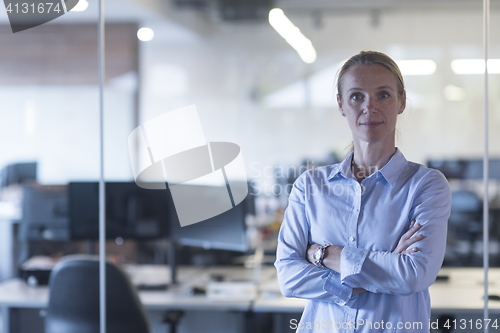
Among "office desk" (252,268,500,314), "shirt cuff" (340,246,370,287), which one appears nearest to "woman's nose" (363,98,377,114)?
"shirt cuff" (340,246,370,287)

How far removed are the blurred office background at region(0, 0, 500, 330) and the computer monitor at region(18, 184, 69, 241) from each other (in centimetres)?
153

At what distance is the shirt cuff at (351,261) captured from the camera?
1561mm

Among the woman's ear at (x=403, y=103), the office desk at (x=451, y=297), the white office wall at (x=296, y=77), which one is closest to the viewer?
the woman's ear at (x=403, y=103)

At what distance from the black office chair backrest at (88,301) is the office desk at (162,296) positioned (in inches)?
7.9

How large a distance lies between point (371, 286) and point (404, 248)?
15 cm

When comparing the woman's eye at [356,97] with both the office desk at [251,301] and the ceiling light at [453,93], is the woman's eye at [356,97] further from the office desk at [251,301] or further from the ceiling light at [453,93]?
the ceiling light at [453,93]

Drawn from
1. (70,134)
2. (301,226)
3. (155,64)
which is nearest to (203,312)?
(301,226)

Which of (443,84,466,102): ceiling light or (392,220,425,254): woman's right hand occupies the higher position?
(443,84,466,102): ceiling light

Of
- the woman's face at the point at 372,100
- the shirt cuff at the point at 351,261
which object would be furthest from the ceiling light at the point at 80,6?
the shirt cuff at the point at 351,261

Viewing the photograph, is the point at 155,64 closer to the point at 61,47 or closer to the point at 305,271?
the point at 61,47

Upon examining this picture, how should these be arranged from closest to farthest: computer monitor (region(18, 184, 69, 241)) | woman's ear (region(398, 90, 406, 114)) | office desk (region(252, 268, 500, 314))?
woman's ear (region(398, 90, 406, 114)), office desk (region(252, 268, 500, 314)), computer monitor (region(18, 184, 69, 241))

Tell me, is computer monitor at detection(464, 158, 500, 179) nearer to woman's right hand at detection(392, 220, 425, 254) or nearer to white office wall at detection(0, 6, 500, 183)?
white office wall at detection(0, 6, 500, 183)

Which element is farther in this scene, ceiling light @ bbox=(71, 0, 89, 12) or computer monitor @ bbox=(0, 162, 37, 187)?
computer monitor @ bbox=(0, 162, 37, 187)

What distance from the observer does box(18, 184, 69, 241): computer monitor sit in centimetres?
351
